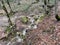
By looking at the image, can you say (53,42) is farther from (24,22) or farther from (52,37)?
(24,22)

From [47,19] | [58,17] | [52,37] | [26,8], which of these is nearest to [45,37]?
[52,37]

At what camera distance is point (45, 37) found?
9.98 metres

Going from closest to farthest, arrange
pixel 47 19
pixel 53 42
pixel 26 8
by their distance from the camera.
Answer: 1. pixel 53 42
2. pixel 47 19
3. pixel 26 8

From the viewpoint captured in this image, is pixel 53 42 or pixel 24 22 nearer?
pixel 53 42

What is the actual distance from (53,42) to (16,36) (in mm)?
2538

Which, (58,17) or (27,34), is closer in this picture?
(27,34)

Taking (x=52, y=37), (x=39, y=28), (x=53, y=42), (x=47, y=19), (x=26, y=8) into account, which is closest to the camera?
(x=53, y=42)

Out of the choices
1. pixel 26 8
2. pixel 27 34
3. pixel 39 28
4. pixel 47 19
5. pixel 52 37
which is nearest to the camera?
pixel 52 37

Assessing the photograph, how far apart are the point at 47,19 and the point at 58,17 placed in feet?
4.69

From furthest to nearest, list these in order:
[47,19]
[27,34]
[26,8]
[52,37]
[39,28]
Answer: [26,8] → [47,19] → [39,28] → [27,34] → [52,37]

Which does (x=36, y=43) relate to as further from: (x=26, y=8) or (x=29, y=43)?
(x=26, y=8)

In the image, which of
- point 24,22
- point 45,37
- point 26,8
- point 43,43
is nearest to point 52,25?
point 45,37

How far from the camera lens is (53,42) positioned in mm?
9141

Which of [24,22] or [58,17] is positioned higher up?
[58,17]
